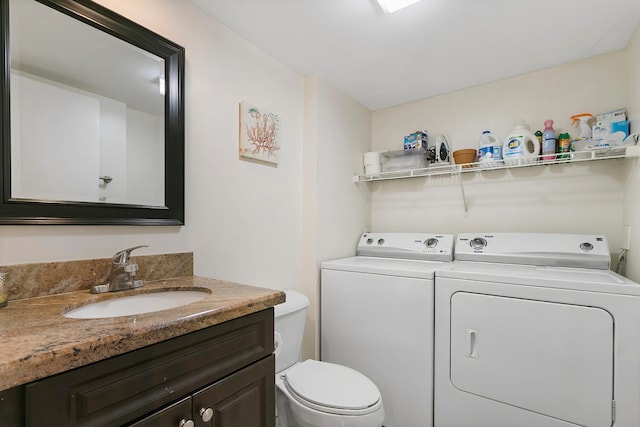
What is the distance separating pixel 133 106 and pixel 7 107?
16.0 inches

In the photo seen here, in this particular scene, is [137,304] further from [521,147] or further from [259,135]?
[521,147]

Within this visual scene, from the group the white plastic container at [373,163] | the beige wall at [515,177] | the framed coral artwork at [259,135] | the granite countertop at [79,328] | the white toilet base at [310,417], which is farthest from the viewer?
the white plastic container at [373,163]

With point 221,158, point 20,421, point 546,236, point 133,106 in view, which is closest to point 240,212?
point 221,158

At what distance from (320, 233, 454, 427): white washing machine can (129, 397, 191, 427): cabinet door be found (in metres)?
1.30

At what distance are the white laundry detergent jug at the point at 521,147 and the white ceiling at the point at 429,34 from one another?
46cm

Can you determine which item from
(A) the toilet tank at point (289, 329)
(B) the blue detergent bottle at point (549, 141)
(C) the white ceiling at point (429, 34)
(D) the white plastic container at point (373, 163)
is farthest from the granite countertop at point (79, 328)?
(B) the blue detergent bottle at point (549, 141)

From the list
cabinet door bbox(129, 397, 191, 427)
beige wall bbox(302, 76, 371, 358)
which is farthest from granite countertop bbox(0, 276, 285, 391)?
beige wall bbox(302, 76, 371, 358)

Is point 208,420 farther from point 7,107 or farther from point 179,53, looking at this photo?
point 179,53

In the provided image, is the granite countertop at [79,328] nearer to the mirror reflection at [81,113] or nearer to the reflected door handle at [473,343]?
the mirror reflection at [81,113]

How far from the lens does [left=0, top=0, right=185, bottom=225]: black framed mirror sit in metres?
1.01

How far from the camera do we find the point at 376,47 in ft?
6.07

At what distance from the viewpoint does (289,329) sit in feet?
5.58

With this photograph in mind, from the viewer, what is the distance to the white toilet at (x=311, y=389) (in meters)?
1.33

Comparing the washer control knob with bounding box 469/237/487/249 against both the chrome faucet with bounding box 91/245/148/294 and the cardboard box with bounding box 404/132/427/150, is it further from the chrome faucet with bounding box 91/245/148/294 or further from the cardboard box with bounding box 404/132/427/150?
the chrome faucet with bounding box 91/245/148/294
